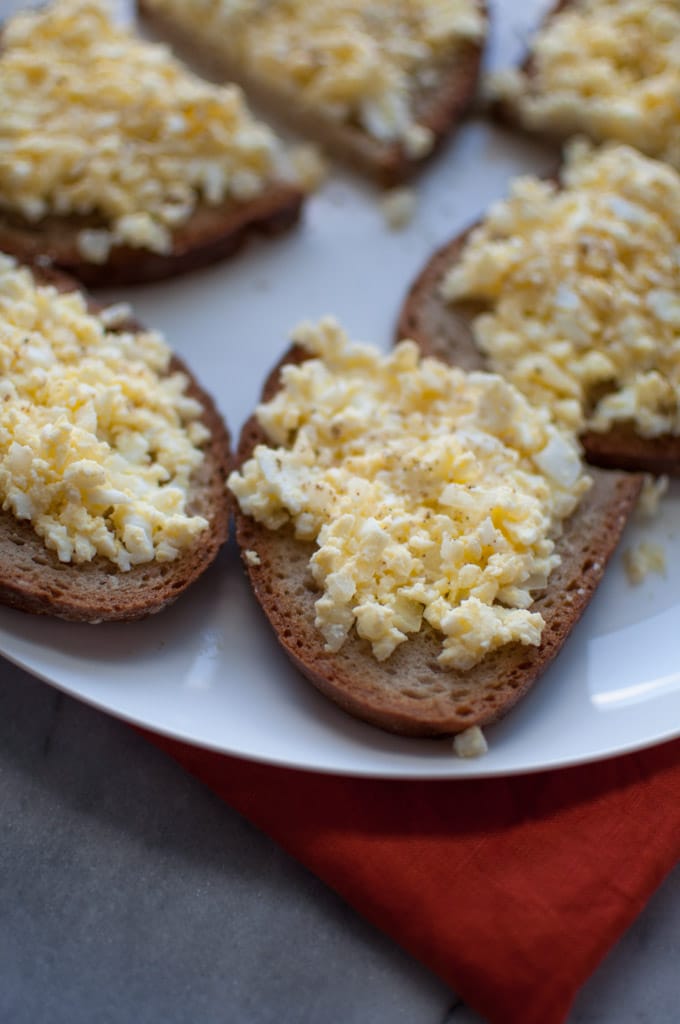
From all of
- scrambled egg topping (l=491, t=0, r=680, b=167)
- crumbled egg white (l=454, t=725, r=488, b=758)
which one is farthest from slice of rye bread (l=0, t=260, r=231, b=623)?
scrambled egg topping (l=491, t=0, r=680, b=167)

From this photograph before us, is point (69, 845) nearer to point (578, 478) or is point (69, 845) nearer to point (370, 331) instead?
point (578, 478)

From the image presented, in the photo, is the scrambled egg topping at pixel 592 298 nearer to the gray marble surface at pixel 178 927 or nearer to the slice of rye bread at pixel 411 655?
the slice of rye bread at pixel 411 655

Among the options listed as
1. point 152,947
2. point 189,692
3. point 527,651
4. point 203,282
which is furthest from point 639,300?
point 152,947

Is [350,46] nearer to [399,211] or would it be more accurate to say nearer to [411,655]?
[399,211]

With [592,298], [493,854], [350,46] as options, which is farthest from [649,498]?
[350,46]

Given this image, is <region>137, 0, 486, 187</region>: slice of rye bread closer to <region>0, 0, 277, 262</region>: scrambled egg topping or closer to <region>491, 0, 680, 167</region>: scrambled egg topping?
<region>491, 0, 680, 167</region>: scrambled egg topping

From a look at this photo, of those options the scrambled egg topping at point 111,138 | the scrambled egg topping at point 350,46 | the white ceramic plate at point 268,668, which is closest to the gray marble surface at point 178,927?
the white ceramic plate at point 268,668
